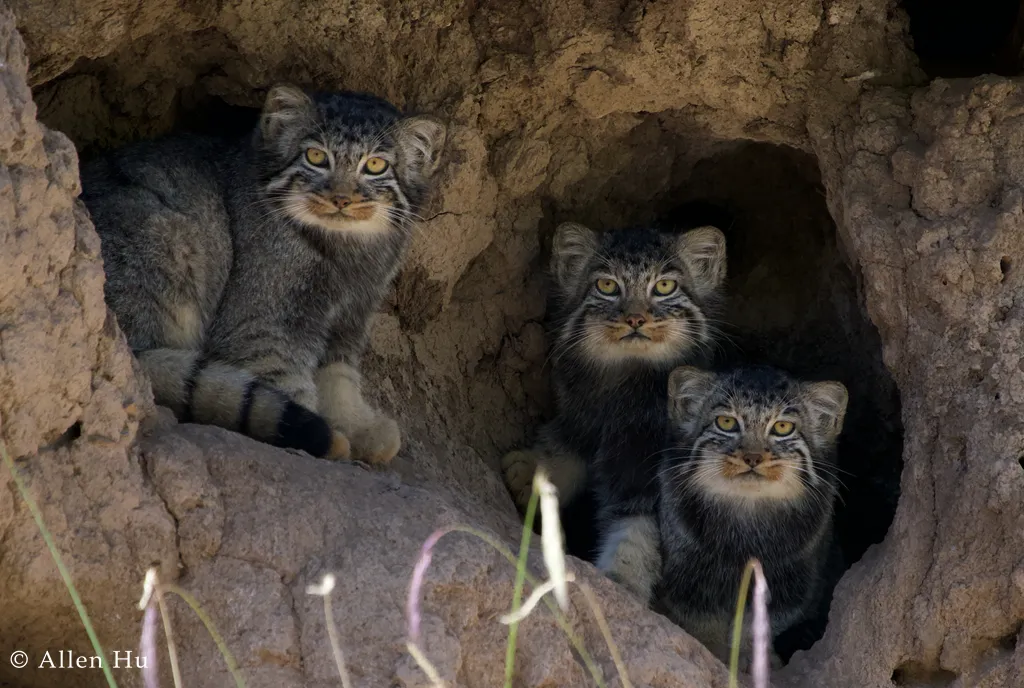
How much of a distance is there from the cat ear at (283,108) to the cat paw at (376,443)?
1.30 metres

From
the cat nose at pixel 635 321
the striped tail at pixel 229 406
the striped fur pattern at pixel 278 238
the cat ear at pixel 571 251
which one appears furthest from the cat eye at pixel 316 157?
the cat nose at pixel 635 321

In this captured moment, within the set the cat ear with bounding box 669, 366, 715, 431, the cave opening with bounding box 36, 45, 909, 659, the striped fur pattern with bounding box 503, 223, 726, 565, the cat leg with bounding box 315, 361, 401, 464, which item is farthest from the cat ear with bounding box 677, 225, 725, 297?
the cat leg with bounding box 315, 361, 401, 464

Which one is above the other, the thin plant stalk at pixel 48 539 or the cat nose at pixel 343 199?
the cat nose at pixel 343 199

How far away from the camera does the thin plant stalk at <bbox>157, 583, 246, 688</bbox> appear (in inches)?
153

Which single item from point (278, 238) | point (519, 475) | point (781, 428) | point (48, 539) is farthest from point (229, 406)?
point (781, 428)

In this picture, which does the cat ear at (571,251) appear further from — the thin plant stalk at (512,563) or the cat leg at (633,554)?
the thin plant stalk at (512,563)

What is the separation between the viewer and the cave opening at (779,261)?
6586 mm

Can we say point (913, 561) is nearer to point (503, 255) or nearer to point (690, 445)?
point (690, 445)

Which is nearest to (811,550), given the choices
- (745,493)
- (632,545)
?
(745,493)

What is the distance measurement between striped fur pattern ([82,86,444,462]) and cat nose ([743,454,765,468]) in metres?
1.50

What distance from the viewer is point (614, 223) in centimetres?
712

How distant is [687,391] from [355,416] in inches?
61.3

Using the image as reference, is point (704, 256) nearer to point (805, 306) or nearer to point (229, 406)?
point (805, 306)

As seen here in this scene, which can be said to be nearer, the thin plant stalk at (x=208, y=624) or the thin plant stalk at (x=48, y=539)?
the thin plant stalk at (x=48, y=539)
